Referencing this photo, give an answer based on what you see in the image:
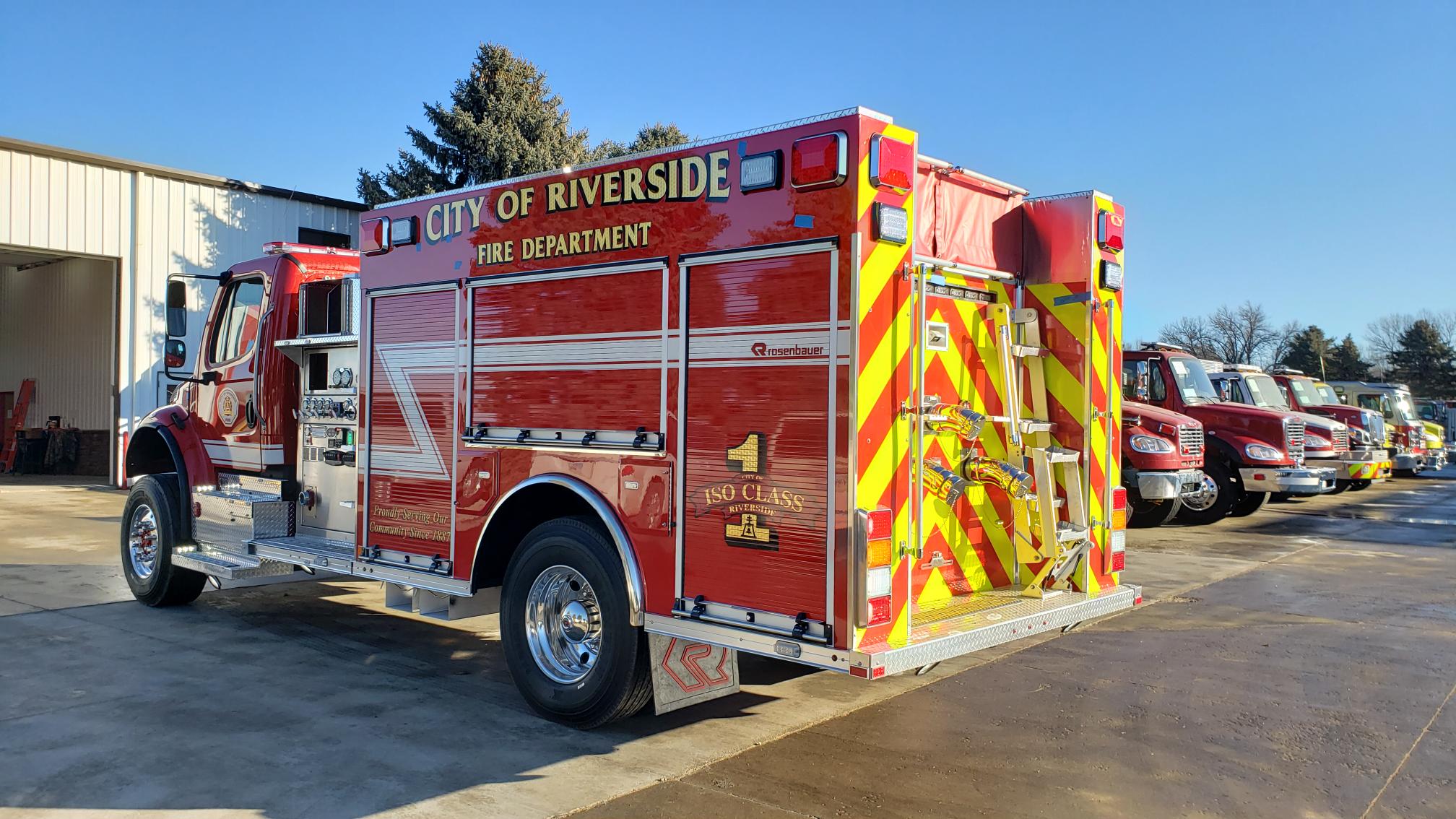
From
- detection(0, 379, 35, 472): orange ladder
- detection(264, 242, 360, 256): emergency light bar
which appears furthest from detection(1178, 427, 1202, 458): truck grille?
detection(0, 379, 35, 472): orange ladder

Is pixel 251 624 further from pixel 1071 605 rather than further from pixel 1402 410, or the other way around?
pixel 1402 410

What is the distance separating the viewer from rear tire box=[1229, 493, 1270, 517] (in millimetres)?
17156

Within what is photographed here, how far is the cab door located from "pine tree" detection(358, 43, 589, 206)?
18634mm

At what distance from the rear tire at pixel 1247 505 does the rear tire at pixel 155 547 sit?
1541 centimetres

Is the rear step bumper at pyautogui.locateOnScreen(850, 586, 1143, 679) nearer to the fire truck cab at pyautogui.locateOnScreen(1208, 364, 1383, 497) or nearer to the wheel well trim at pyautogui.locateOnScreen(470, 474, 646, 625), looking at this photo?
the wheel well trim at pyautogui.locateOnScreen(470, 474, 646, 625)

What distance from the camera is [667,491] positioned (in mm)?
4945

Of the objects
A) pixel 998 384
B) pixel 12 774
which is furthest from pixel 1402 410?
pixel 12 774

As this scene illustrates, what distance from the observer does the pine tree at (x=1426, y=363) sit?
65.8m

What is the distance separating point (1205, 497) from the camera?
16078mm

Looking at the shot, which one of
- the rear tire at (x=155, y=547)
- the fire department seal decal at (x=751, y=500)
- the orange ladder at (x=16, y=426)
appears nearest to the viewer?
the fire department seal decal at (x=751, y=500)

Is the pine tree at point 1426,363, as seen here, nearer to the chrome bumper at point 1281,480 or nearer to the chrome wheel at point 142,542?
the chrome bumper at point 1281,480

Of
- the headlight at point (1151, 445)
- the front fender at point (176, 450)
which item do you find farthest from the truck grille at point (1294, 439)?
the front fender at point (176, 450)

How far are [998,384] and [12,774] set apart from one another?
5338 millimetres

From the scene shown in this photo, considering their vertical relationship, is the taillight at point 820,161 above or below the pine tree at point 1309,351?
below
